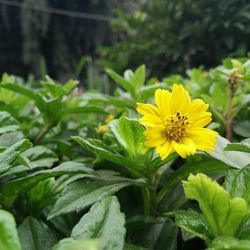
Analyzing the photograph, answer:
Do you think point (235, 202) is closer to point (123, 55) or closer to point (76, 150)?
point (76, 150)

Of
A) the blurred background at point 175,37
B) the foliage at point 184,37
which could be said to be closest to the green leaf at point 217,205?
the blurred background at point 175,37

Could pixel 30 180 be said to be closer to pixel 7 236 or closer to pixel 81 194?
pixel 81 194

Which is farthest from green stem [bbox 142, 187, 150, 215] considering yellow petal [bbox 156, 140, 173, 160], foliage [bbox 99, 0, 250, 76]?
foliage [bbox 99, 0, 250, 76]

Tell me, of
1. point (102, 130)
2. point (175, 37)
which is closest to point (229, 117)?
point (102, 130)

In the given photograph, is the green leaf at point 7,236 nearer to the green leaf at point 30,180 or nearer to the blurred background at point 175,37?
the green leaf at point 30,180

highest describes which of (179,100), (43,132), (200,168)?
(179,100)

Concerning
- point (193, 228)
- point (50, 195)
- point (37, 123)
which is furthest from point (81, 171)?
point (37, 123)
